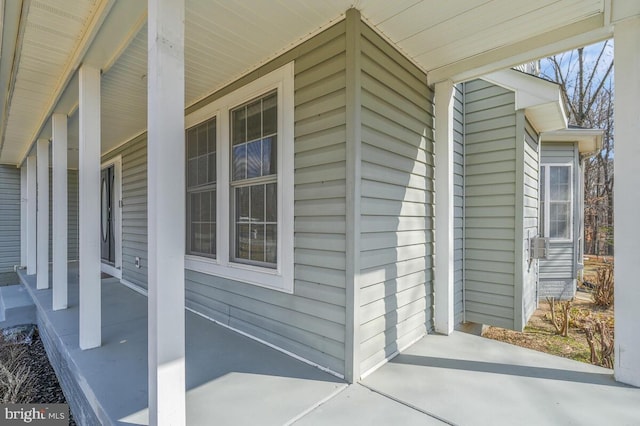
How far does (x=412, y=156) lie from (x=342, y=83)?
3.33 ft

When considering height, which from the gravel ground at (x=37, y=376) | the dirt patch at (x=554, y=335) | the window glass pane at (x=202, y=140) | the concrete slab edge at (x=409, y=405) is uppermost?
the window glass pane at (x=202, y=140)

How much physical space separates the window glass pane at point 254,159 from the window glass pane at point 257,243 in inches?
20.1

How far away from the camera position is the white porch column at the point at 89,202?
2693 millimetres

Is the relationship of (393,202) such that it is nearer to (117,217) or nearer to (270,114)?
(270,114)

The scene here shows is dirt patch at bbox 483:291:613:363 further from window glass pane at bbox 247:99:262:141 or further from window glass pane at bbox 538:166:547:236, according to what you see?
window glass pane at bbox 247:99:262:141

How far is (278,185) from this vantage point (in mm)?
2756

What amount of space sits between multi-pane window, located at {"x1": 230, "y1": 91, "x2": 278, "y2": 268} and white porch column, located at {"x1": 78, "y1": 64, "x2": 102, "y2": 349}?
3.86 ft

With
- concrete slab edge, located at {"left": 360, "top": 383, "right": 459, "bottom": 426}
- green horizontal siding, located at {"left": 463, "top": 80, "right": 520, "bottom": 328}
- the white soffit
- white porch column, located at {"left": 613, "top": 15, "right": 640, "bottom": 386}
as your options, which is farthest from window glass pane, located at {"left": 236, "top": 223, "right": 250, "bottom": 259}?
white porch column, located at {"left": 613, "top": 15, "right": 640, "bottom": 386}

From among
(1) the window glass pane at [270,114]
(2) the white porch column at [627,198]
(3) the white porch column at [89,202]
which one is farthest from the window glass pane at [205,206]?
(2) the white porch column at [627,198]

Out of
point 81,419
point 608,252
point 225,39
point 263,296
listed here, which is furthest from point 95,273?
point 608,252

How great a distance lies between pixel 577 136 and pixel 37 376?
854cm

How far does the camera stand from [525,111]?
3852mm

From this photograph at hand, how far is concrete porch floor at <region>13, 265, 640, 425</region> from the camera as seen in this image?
187cm

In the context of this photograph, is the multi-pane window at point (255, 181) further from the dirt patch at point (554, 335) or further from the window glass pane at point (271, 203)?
the dirt patch at point (554, 335)
